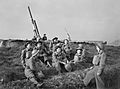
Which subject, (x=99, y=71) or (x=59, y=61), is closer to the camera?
(x=99, y=71)

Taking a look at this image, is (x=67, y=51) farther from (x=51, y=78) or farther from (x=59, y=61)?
(x=51, y=78)

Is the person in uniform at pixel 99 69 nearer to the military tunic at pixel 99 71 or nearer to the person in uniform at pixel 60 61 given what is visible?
the military tunic at pixel 99 71

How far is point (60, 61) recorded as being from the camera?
14.9m

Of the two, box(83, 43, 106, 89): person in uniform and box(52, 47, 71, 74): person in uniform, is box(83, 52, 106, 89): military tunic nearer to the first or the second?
box(83, 43, 106, 89): person in uniform

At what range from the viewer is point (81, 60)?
16.4 meters

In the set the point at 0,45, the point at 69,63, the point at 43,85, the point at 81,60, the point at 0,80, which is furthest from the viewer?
the point at 0,45

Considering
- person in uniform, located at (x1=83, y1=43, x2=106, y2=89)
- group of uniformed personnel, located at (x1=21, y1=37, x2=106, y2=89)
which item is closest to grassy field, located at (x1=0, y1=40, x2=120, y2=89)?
Result: group of uniformed personnel, located at (x1=21, y1=37, x2=106, y2=89)

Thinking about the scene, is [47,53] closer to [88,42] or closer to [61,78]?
[61,78]

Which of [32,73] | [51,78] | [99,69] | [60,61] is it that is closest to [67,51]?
[60,61]

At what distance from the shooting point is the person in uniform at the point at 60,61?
14477mm

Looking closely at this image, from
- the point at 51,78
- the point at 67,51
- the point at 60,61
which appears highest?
the point at 67,51

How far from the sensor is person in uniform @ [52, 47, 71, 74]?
14.5m

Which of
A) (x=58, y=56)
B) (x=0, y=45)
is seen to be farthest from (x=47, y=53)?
(x=0, y=45)

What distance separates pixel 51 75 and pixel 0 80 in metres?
2.82
